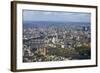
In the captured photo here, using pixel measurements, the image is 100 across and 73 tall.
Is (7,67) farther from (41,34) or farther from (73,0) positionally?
(73,0)

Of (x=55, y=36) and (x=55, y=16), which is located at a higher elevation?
(x=55, y=16)

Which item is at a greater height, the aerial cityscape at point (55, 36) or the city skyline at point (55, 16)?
the city skyline at point (55, 16)

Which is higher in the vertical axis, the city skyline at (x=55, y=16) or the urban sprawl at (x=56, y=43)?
the city skyline at (x=55, y=16)

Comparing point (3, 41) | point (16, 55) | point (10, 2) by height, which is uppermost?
point (10, 2)

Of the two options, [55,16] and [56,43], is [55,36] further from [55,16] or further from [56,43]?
[55,16]

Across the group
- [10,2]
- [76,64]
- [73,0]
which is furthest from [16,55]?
[73,0]

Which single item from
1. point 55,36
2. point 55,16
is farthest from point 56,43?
point 55,16

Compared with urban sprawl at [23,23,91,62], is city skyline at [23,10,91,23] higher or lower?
higher

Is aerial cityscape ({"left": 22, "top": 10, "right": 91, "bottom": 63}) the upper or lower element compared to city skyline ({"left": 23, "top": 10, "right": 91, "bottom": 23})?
lower
